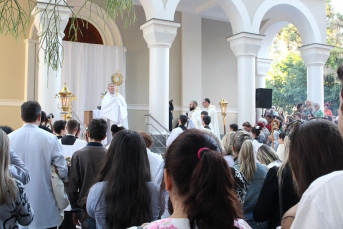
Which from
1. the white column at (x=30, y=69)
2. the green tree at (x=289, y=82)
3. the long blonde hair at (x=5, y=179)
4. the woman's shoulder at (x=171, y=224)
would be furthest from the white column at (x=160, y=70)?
the green tree at (x=289, y=82)

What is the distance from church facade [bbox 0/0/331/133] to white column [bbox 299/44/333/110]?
36mm

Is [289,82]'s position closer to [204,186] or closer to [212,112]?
[212,112]

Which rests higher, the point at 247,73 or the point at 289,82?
the point at 289,82

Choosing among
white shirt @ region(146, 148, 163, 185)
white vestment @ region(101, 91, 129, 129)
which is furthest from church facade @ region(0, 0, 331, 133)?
white shirt @ region(146, 148, 163, 185)

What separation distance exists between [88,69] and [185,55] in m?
3.80

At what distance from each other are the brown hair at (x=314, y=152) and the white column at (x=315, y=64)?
1358 centimetres

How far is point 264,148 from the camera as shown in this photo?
4.10 m

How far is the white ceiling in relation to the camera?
15.0 m

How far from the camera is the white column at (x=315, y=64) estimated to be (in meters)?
14.7

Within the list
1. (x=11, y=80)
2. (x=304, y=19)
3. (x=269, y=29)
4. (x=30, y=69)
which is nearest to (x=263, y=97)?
(x=304, y=19)

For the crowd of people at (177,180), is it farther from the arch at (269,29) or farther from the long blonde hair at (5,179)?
the arch at (269,29)

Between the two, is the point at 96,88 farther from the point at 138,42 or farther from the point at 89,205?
the point at 89,205

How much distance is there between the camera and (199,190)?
1.50 m

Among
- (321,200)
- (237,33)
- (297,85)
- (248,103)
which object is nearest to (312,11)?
(237,33)
